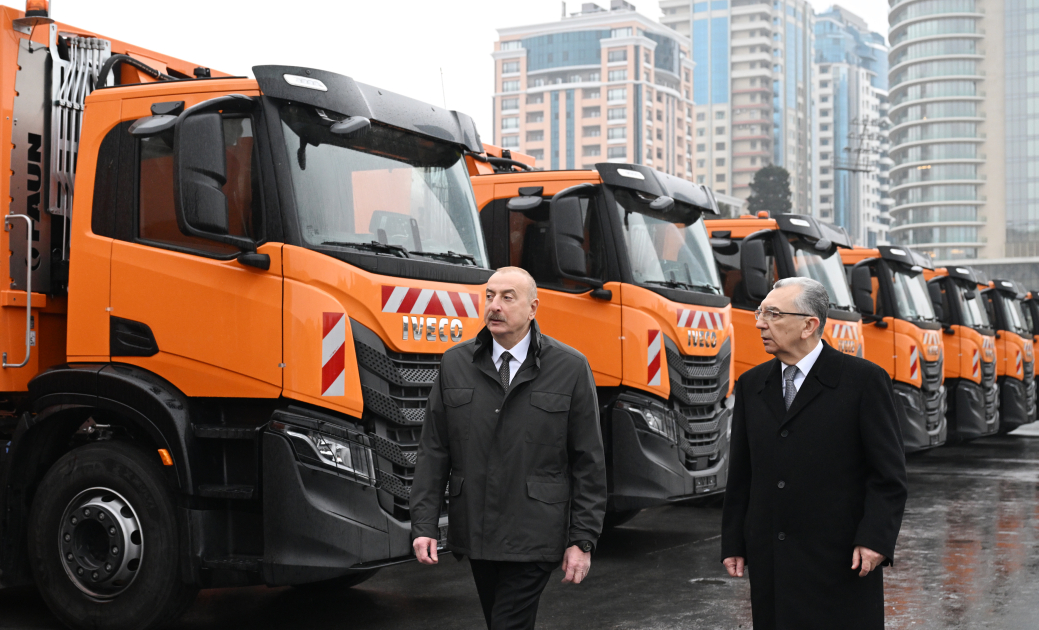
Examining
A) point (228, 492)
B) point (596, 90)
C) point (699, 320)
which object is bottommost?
point (228, 492)

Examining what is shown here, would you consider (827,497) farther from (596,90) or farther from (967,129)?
(596,90)

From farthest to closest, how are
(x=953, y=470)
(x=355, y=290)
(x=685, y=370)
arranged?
(x=953, y=470) < (x=685, y=370) < (x=355, y=290)

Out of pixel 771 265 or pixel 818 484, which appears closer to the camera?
pixel 818 484

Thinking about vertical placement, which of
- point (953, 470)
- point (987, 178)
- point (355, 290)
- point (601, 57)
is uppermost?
point (601, 57)

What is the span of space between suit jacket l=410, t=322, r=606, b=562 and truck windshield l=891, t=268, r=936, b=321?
11.4 m

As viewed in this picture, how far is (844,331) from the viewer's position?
→ 40.7 feet

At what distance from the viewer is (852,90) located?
186375 mm

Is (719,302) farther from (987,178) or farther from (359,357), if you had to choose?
(987,178)

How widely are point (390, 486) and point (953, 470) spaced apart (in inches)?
483

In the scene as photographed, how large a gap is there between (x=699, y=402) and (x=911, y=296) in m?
7.18

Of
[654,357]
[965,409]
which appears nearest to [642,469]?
[654,357]

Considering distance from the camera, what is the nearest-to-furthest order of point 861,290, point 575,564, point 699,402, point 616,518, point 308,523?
point 575,564
point 308,523
point 699,402
point 616,518
point 861,290

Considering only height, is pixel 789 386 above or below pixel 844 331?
below

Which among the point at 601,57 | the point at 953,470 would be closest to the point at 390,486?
the point at 953,470
